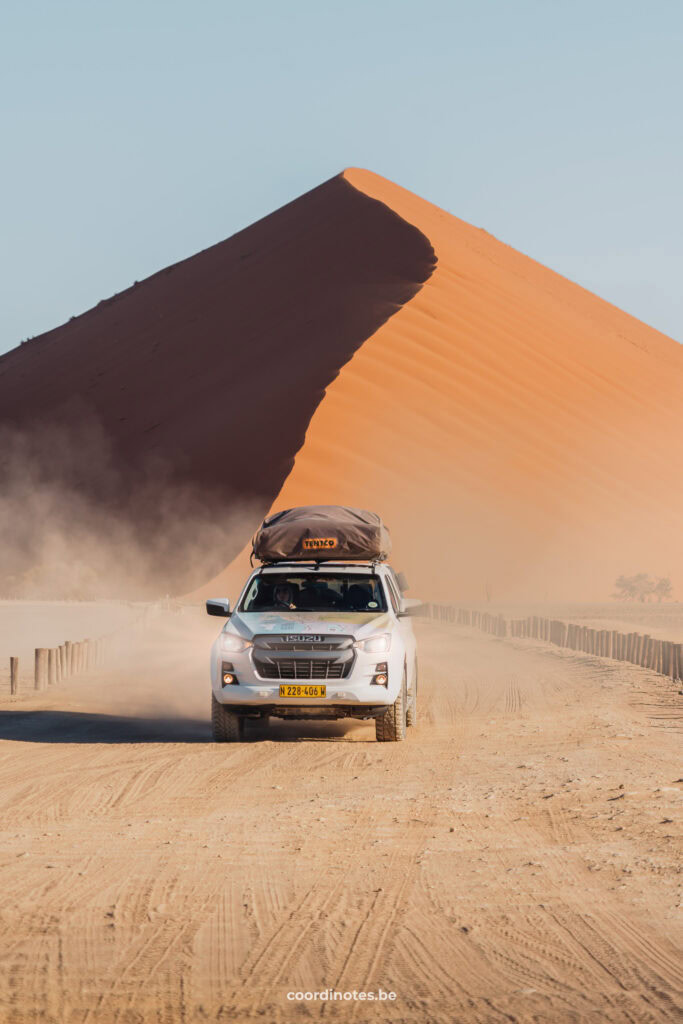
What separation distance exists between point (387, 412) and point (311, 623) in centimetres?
4867

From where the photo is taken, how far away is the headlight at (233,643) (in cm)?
1316

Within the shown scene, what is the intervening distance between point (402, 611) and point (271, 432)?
151ft

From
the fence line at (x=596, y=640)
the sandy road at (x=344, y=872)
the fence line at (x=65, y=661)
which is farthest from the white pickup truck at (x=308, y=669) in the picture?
the fence line at (x=65, y=661)

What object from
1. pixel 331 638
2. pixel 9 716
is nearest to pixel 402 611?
pixel 331 638

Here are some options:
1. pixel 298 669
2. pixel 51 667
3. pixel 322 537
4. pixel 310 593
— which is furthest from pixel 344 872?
pixel 51 667

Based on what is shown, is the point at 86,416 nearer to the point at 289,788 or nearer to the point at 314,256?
the point at 314,256

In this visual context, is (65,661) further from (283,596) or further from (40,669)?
(283,596)

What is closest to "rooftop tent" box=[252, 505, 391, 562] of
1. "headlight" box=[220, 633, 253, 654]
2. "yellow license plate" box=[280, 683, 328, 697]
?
"headlight" box=[220, 633, 253, 654]

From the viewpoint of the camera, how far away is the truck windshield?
14164mm

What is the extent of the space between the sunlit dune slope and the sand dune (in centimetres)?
11

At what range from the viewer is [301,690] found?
12977mm

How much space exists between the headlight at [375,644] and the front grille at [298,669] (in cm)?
24

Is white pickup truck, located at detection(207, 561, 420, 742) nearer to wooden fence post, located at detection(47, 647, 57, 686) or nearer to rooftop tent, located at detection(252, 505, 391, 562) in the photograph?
rooftop tent, located at detection(252, 505, 391, 562)

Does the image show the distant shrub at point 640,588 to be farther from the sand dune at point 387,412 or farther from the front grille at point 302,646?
the front grille at point 302,646
